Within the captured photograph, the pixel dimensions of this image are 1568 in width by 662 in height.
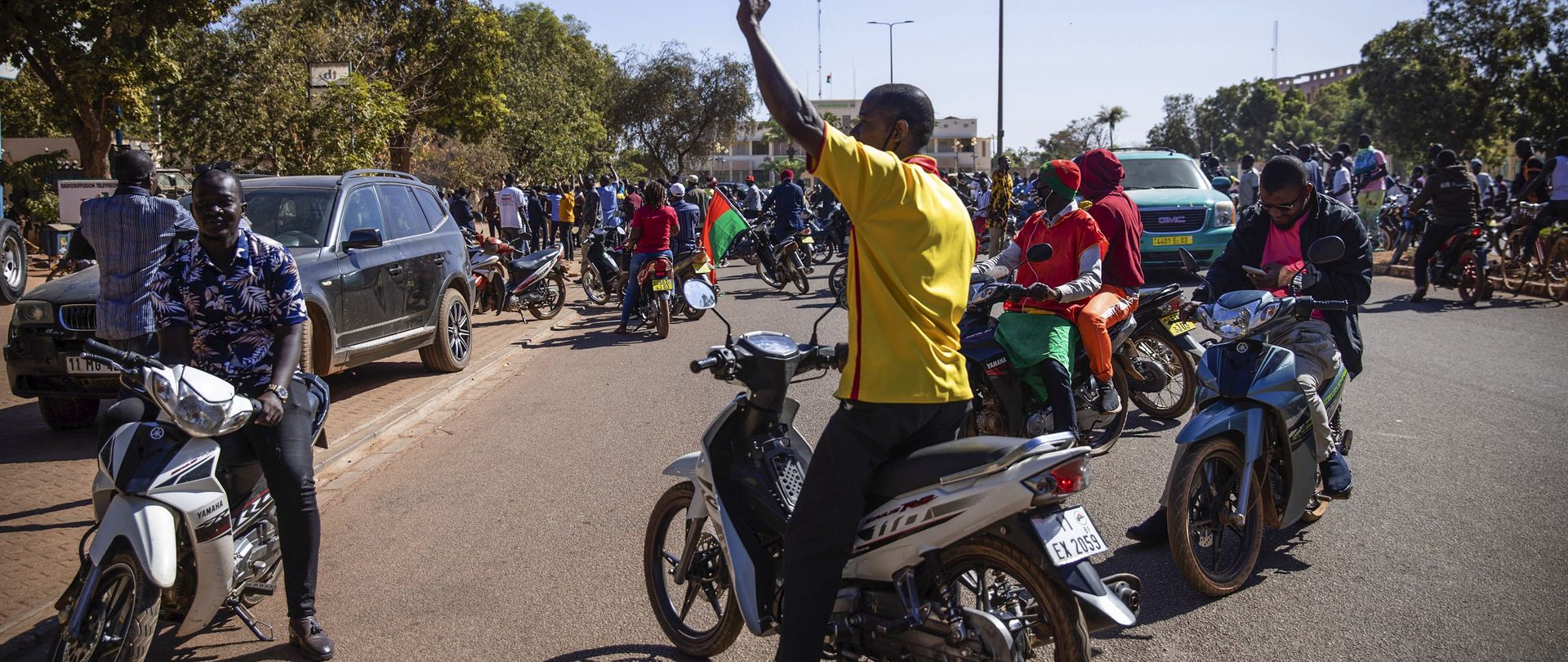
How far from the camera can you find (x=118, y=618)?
3496 mm

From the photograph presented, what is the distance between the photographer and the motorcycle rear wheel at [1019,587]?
2.88 m

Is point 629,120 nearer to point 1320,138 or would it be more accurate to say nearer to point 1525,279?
point 1525,279

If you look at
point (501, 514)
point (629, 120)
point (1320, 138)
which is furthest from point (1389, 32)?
point (501, 514)

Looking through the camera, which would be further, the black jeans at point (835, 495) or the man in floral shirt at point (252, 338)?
the man in floral shirt at point (252, 338)

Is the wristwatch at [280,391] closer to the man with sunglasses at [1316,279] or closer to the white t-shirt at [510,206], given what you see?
the man with sunglasses at [1316,279]

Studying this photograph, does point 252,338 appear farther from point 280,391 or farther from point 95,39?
point 95,39

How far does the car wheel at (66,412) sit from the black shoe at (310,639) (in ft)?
16.5

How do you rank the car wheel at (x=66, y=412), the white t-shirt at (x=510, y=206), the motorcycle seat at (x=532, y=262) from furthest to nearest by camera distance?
the white t-shirt at (x=510, y=206) → the motorcycle seat at (x=532, y=262) → the car wheel at (x=66, y=412)

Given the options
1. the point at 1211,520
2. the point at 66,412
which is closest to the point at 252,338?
the point at 1211,520

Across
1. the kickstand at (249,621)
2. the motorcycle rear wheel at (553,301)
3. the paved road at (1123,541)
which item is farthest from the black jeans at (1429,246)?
the kickstand at (249,621)

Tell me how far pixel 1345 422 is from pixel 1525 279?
8.64 metres

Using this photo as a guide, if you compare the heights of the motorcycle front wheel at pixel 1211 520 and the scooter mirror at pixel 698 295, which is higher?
the scooter mirror at pixel 698 295

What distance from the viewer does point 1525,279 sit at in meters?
14.0

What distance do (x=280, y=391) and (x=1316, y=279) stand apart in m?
4.22
